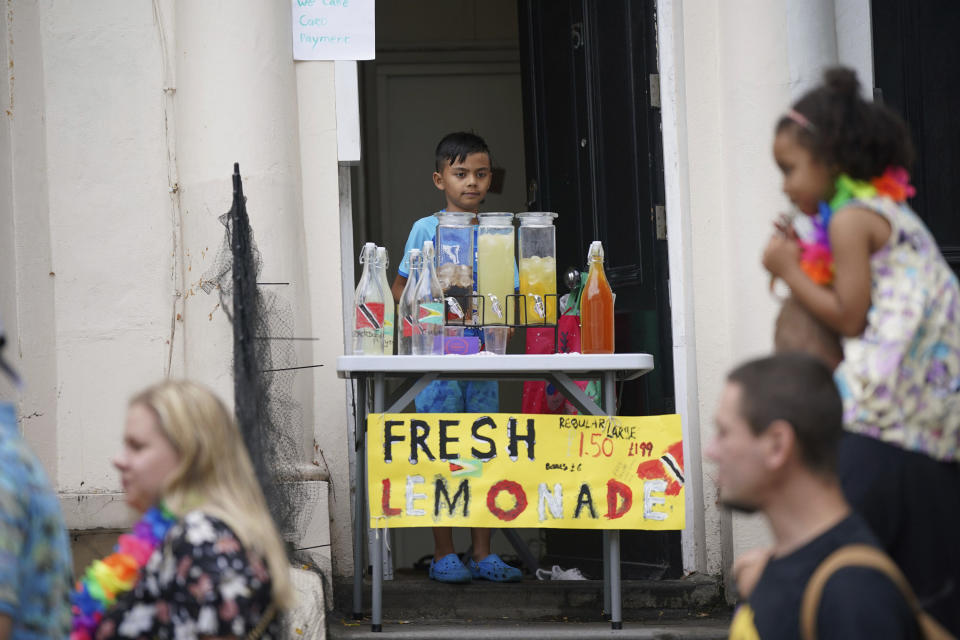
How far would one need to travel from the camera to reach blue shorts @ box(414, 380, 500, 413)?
5266mm

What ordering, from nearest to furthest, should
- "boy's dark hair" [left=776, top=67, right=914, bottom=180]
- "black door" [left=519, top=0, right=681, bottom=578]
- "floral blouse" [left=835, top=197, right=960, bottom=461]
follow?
"floral blouse" [left=835, top=197, right=960, bottom=461] → "boy's dark hair" [left=776, top=67, right=914, bottom=180] → "black door" [left=519, top=0, right=681, bottom=578]

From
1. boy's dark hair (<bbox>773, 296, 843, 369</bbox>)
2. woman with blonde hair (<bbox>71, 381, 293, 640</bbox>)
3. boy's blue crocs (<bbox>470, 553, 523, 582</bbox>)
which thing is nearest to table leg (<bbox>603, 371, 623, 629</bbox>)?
boy's blue crocs (<bbox>470, 553, 523, 582</bbox>)

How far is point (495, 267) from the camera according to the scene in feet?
15.8

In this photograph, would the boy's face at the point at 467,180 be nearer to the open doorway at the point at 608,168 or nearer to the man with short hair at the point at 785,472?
the open doorway at the point at 608,168

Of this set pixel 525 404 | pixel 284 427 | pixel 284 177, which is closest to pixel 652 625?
pixel 525 404

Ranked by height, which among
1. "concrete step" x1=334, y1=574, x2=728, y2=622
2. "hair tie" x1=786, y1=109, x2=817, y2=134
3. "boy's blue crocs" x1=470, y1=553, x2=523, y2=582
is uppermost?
"hair tie" x1=786, y1=109, x2=817, y2=134

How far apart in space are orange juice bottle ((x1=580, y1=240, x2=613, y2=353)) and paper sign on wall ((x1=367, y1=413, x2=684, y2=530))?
0.93 ft

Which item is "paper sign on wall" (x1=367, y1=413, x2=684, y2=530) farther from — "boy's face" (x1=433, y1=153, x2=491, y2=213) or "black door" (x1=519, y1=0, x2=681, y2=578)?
"boy's face" (x1=433, y1=153, x2=491, y2=213)

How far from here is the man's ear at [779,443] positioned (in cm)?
203

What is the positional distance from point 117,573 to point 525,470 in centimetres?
231

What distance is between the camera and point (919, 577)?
242 cm

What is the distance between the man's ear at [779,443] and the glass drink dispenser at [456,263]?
284 cm

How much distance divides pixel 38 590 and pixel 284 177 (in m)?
3.21

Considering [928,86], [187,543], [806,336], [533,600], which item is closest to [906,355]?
[806,336]
